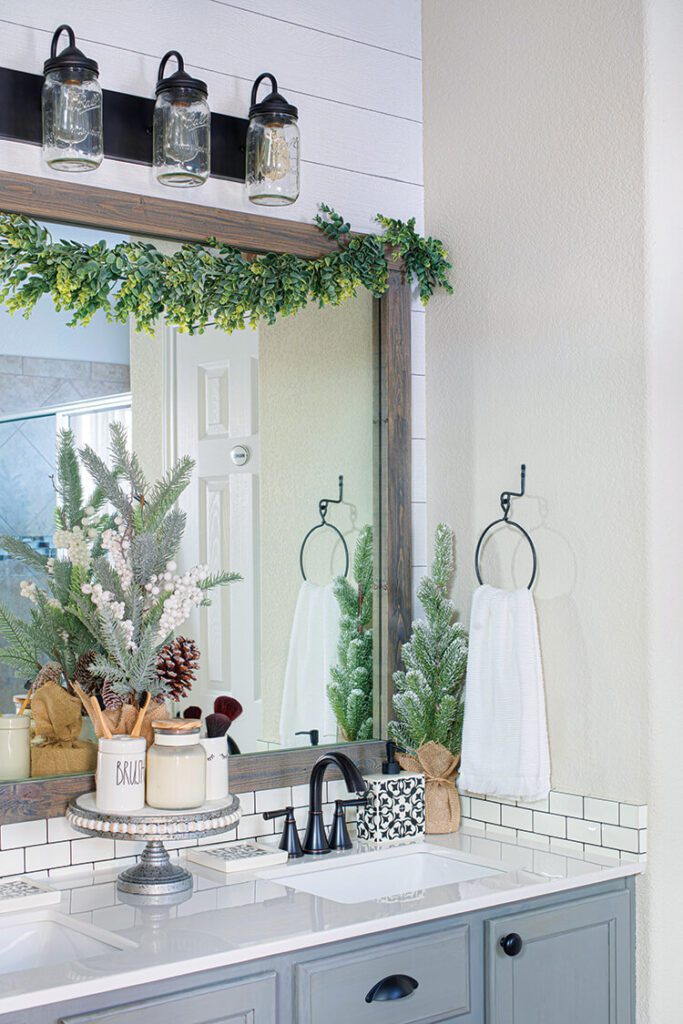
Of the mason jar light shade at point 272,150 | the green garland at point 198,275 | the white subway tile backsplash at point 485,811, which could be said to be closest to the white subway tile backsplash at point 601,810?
the white subway tile backsplash at point 485,811

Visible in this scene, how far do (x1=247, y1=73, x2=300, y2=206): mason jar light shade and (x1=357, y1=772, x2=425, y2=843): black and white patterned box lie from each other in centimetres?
120

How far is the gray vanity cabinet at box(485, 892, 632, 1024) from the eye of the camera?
2.06 m

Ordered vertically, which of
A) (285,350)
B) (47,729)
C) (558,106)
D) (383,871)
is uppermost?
(558,106)

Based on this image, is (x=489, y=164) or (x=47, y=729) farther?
(x=489, y=164)

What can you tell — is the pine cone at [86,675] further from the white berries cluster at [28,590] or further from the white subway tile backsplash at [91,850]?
the white subway tile backsplash at [91,850]

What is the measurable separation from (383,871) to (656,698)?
64 cm

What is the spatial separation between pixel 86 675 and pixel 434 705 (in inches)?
30.7

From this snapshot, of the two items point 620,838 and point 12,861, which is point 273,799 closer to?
point 12,861

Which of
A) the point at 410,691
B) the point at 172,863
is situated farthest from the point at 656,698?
the point at 172,863

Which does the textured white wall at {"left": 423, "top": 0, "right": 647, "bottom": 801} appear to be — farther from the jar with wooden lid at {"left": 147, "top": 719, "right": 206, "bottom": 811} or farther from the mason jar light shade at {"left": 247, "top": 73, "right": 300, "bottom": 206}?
the jar with wooden lid at {"left": 147, "top": 719, "right": 206, "bottom": 811}

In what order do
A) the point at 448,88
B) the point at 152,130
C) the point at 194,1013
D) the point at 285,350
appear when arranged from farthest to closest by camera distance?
the point at 448,88, the point at 285,350, the point at 152,130, the point at 194,1013

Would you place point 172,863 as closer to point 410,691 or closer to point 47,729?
point 47,729

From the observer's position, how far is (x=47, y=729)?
84.4 inches

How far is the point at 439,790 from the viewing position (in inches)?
99.9
